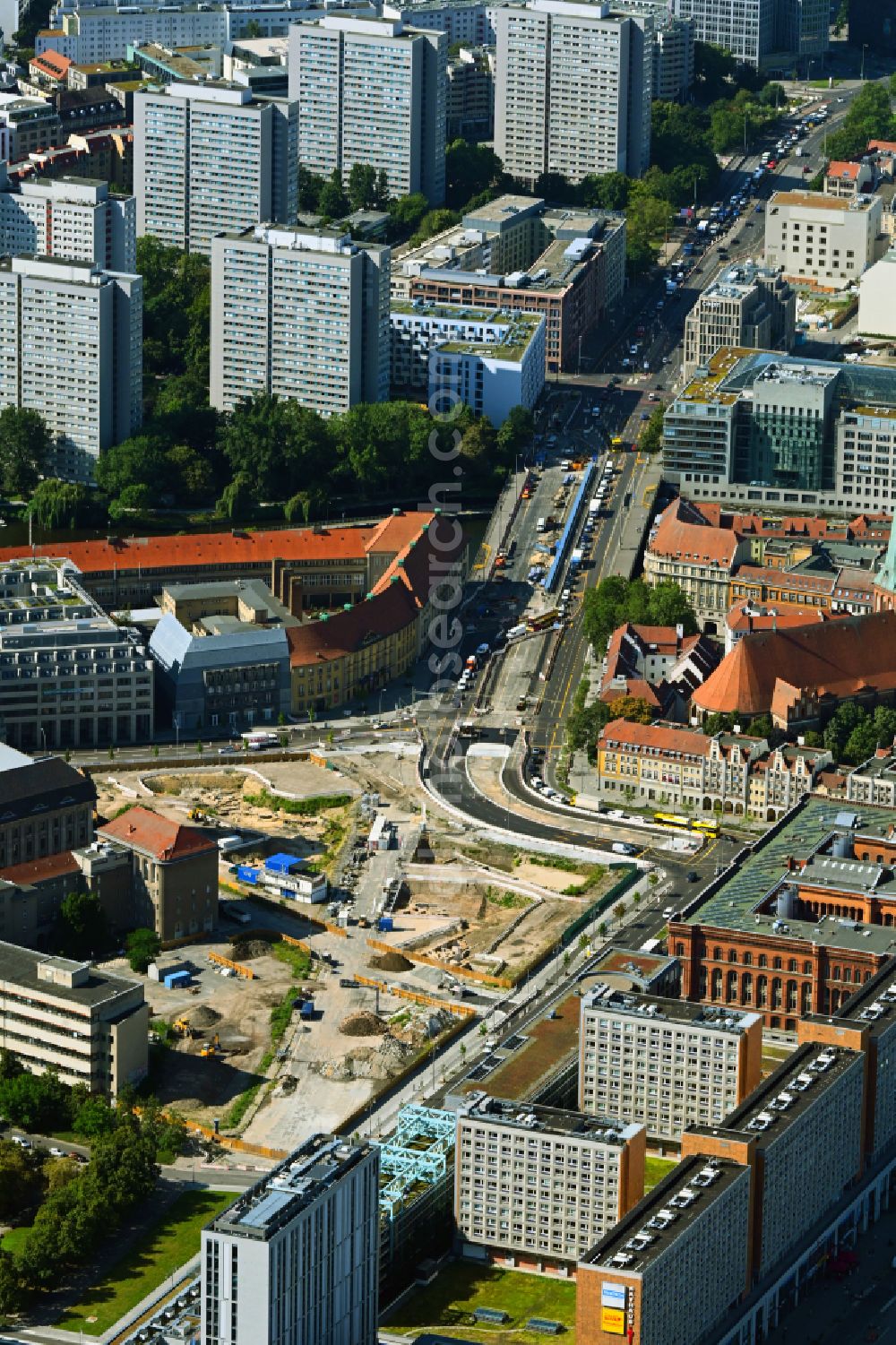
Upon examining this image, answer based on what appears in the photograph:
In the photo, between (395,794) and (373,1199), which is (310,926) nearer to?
(395,794)

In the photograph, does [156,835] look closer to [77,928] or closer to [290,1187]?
[77,928]

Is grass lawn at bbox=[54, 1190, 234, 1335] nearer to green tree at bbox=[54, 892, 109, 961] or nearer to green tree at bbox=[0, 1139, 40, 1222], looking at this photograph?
green tree at bbox=[0, 1139, 40, 1222]

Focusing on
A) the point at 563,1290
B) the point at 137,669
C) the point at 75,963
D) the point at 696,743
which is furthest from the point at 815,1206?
the point at 137,669

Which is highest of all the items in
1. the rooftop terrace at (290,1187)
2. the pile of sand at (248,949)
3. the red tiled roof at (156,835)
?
the rooftop terrace at (290,1187)

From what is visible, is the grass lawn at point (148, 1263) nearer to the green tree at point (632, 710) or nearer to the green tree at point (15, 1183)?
the green tree at point (15, 1183)

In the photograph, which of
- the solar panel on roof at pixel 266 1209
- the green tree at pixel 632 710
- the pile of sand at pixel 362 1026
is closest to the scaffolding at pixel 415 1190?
the pile of sand at pixel 362 1026

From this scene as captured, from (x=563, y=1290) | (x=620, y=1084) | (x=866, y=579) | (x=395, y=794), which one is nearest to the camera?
(x=563, y=1290)

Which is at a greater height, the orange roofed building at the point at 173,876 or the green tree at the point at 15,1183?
the orange roofed building at the point at 173,876
